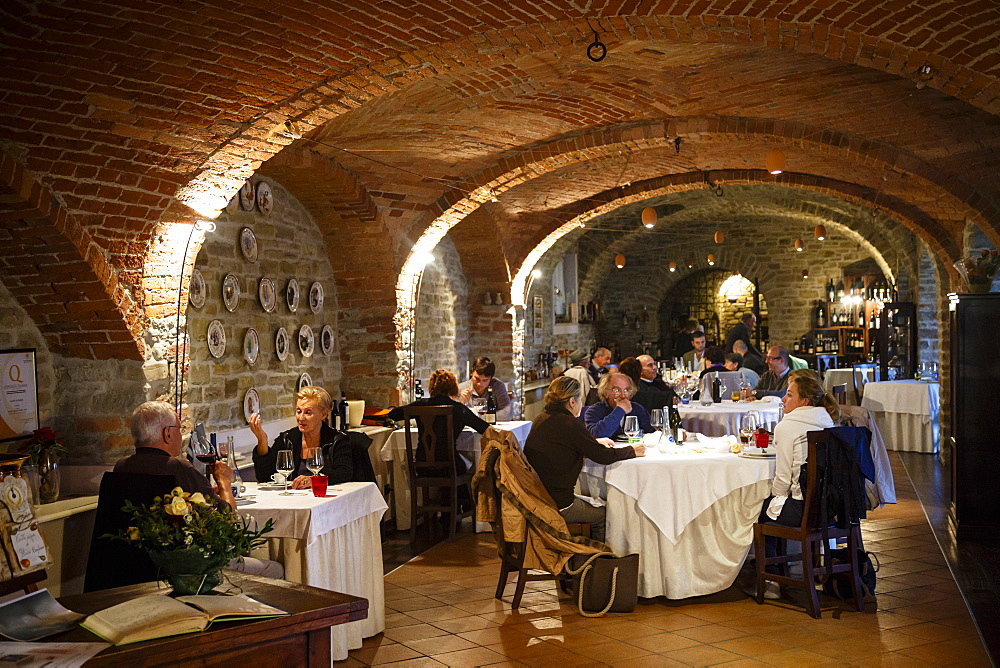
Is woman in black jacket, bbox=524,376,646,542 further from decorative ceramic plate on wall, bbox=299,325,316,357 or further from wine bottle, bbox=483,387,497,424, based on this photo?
decorative ceramic plate on wall, bbox=299,325,316,357

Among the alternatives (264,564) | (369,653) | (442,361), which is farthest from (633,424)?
(442,361)

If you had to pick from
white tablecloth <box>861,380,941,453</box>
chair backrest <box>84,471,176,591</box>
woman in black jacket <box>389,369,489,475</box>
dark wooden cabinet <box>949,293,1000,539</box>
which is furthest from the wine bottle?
white tablecloth <box>861,380,941,453</box>

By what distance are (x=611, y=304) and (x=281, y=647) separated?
18.7m

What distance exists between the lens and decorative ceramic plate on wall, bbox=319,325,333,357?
9359 millimetres

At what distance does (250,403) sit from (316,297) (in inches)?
69.5

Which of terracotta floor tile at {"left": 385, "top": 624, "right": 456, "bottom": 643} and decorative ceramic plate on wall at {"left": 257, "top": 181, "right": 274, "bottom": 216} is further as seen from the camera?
decorative ceramic plate on wall at {"left": 257, "top": 181, "right": 274, "bottom": 216}

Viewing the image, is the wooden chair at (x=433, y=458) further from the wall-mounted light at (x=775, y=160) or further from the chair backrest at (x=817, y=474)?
the wall-mounted light at (x=775, y=160)

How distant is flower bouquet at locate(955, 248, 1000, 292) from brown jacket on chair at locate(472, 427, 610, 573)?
678 centimetres

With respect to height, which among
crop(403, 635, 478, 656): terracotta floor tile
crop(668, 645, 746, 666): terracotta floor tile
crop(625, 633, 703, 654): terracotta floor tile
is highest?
crop(668, 645, 746, 666): terracotta floor tile

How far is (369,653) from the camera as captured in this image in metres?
4.48

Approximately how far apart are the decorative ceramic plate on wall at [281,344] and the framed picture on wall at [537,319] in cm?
738

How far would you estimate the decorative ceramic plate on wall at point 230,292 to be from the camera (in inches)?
291

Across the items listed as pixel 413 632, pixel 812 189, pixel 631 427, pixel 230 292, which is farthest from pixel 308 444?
pixel 812 189

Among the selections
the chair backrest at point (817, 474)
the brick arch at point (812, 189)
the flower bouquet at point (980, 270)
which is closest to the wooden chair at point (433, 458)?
the chair backrest at point (817, 474)
